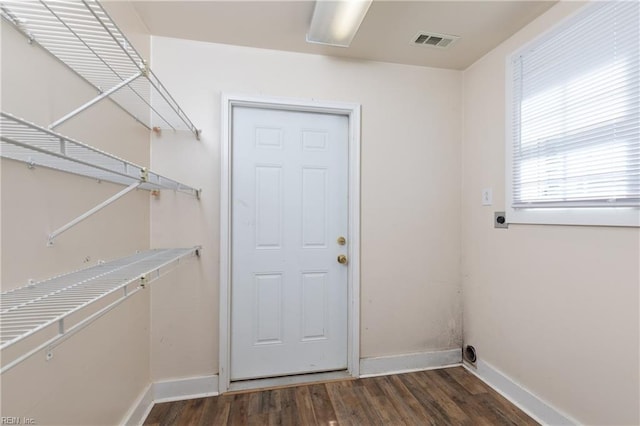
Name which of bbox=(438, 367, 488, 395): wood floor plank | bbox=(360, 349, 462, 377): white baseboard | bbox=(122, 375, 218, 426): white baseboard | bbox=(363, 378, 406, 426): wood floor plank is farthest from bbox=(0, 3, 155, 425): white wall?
bbox=(438, 367, 488, 395): wood floor plank

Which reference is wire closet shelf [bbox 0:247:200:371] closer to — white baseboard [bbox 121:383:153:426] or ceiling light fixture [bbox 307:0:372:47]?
white baseboard [bbox 121:383:153:426]

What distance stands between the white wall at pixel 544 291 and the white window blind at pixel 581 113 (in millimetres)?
139

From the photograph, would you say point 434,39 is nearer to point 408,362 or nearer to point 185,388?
point 408,362

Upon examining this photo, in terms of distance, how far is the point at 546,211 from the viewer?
1.65 m

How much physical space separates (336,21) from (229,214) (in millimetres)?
1401

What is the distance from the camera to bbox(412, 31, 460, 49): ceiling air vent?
1851 mm

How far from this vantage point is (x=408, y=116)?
7.37 feet

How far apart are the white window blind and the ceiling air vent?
44 cm

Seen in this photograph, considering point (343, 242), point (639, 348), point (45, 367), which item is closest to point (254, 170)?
point (343, 242)

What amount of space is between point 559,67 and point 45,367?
9.25 feet

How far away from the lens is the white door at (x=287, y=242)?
2.04 m

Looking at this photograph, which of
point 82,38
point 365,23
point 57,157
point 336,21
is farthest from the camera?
point 365,23

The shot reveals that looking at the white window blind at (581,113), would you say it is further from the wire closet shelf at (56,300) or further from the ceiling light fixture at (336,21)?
the wire closet shelf at (56,300)

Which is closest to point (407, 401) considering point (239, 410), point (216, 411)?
point (239, 410)
